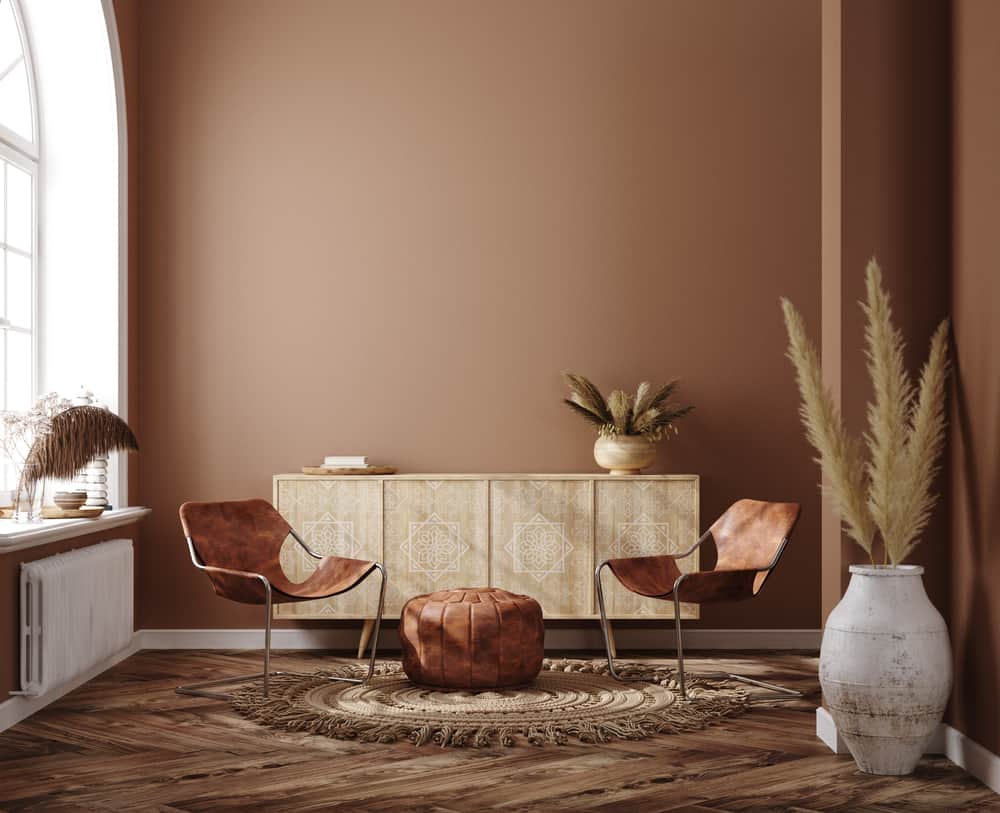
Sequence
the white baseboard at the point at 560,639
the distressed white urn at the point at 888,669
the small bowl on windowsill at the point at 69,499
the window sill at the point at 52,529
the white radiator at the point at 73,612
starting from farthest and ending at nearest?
the white baseboard at the point at 560,639 < the small bowl on windowsill at the point at 69,499 < the white radiator at the point at 73,612 < the window sill at the point at 52,529 < the distressed white urn at the point at 888,669

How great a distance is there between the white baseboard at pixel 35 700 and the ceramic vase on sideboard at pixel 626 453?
2636 millimetres

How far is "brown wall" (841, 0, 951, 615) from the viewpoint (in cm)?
380

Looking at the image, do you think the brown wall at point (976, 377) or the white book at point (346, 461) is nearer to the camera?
the brown wall at point (976, 377)

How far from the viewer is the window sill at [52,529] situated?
4.10m

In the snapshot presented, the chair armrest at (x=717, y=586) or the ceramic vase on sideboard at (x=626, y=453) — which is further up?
the ceramic vase on sideboard at (x=626, y=453)

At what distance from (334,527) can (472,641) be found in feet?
4.07

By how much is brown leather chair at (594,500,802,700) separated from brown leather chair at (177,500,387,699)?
3.74 ft

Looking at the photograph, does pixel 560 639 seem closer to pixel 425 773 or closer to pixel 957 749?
pixel 425 773

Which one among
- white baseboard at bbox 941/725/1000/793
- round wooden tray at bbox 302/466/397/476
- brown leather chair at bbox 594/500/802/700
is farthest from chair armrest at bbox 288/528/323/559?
white baseboard at bbox 941/725/1000/793

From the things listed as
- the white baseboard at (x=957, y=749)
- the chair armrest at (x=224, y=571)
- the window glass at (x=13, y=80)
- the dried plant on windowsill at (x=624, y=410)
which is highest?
the window glass at (x=13, y=80)

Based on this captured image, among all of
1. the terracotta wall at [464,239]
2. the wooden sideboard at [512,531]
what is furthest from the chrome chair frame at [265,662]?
the terracotta wall at [464,239]

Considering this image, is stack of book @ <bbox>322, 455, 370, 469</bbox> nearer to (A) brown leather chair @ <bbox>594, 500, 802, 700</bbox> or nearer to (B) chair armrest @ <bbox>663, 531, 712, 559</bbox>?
(A) brown leather chair @ <bbox>594, 500, 802, 700</bbox>

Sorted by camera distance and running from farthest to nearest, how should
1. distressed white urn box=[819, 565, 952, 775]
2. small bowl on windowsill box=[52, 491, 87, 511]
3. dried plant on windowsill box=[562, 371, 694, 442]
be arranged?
dried plant on windowsill box=[562, 371, 694, 442] < small bowl on windowsill box=[52, 491, 87, 511] < distressed white urn box=[819, 565, 952, 775]

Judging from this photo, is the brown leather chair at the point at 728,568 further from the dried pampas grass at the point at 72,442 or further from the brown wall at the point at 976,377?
the dried pampas grass at the point at 72,442
